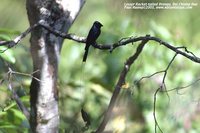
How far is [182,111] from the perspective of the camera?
2.59 metres

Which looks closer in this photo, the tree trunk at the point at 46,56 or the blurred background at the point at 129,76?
the tree trunk at the point at 46,56

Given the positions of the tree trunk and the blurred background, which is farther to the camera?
the blurred background

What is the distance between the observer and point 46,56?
5.03 ft

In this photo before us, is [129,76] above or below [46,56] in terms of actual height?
above

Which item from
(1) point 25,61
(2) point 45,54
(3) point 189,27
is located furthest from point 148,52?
(2) point 45,54

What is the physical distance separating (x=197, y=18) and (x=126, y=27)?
96 cm

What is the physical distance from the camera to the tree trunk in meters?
1.51

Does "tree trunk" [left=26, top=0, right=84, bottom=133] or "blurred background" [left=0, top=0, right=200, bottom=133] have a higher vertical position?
"blurred background" [left=0, top=0, right=200, bottom=133]

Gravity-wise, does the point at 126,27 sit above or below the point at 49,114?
above

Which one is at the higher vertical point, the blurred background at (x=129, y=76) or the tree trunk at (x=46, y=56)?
the blurred background at (x=129, y=76)

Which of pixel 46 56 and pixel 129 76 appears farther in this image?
pixel 129 76

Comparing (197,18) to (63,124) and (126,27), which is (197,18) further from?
(63,124)

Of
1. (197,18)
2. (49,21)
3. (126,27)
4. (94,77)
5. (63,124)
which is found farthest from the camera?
(197,18)

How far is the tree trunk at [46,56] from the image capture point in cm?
151
